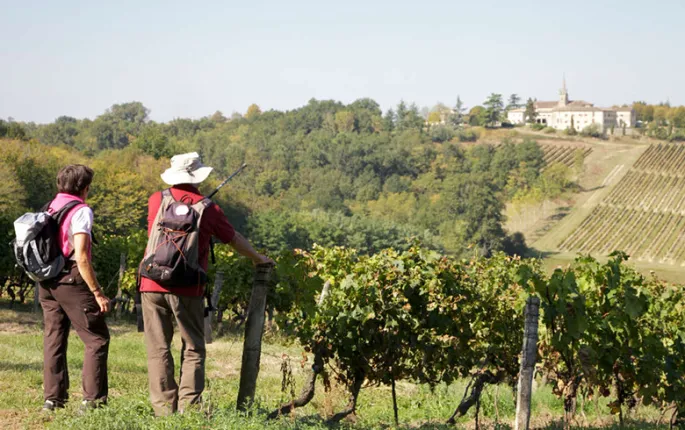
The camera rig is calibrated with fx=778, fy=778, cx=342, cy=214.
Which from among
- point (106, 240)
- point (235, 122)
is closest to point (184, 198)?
point (106, 240)

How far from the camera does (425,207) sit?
9981cm

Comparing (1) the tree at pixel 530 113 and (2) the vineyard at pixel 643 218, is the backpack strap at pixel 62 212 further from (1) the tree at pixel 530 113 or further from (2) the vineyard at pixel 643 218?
(1) the tree at pixel 530 113

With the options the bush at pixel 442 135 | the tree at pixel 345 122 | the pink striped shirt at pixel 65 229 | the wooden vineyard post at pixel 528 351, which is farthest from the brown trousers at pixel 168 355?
the tree at pixel 345 122

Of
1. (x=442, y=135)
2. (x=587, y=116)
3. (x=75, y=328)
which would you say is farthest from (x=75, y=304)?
(x=587, y=116)

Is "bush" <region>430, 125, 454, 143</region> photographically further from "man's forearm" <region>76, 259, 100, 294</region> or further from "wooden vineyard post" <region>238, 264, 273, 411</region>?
"man's forearm" <region>76, 259, 100, 294</region>

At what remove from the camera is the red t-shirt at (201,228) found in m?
4.71

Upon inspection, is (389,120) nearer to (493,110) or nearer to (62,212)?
(493,110)

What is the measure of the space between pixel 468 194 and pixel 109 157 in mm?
44636

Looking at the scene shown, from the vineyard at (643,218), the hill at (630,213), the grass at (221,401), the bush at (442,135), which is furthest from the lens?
the bush at (442,135)

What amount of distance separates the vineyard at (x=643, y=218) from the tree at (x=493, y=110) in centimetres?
6559

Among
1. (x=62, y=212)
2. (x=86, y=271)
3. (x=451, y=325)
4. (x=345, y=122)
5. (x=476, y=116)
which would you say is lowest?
(x=451, y=325)

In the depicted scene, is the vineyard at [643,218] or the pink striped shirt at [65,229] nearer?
the pink striped shirt at [65,229]

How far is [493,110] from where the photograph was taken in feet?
581

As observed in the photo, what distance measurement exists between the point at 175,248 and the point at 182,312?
42 centimetres
